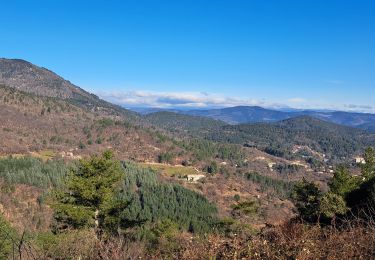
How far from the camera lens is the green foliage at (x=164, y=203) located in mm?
71500

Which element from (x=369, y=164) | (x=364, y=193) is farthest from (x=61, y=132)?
(x=364, y=193)

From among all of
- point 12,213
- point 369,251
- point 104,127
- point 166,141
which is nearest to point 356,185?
point 369,251

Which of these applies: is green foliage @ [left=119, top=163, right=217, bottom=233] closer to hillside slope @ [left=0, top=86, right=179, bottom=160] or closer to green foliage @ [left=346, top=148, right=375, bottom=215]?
green foliage @ [left=346, top=148, right=375, bottom=215]

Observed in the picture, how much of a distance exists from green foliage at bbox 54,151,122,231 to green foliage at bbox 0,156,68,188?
57260 millimetres

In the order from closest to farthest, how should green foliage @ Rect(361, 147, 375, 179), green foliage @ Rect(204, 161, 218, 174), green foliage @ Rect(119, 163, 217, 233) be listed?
1. green foliage @ Rect(361, 147, 375, 179)
2. green foliage @ Rect(119, 163, 217, 233)
3. green foliage @ Rect(204, 161, 218, 174)

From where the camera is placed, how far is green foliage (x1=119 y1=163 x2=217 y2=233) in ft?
235

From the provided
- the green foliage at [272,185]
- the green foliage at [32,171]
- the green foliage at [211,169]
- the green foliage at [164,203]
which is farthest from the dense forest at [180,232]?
the green foliage at [211,169]

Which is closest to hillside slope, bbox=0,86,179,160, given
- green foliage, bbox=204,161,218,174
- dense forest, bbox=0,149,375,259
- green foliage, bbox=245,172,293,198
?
green foliage, bbox=204,161,218,174

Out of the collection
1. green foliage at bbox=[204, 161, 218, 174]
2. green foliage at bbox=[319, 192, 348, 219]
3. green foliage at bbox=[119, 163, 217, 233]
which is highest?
green foliage at bbox=[319, 192, 348, 219]

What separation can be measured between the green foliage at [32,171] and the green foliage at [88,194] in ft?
188

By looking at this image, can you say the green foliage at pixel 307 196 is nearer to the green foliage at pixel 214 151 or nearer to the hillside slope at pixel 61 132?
the hillside slope at pixel 61 132

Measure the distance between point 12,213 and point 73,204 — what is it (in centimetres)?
4216

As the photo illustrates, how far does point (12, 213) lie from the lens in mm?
58188

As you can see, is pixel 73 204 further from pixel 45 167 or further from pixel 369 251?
pixel 45 167
